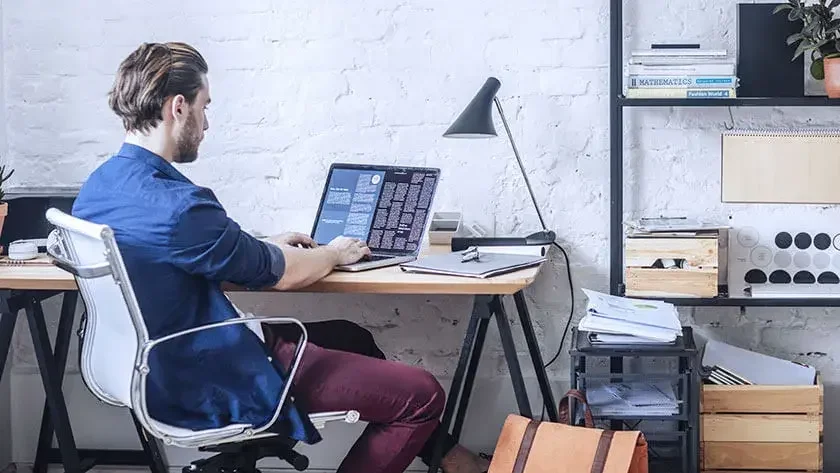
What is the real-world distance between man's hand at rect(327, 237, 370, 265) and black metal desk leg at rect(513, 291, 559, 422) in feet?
1.66

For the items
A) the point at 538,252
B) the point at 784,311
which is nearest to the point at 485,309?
the point at 538,252

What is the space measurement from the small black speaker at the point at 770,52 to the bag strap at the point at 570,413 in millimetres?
995

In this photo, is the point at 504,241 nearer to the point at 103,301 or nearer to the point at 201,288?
the point at 201,288

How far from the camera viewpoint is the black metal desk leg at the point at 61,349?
3.00 meters

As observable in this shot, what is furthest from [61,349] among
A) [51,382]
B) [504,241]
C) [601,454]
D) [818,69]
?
[818,69]

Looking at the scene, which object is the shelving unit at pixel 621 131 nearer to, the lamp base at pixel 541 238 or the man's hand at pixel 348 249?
the lamp base at pixel 541 238

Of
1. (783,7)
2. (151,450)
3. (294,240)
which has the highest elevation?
(783,7)

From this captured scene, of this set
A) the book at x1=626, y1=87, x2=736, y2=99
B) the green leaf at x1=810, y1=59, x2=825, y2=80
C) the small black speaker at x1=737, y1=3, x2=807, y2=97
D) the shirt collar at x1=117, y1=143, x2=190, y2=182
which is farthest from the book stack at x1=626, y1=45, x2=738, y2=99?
the shirt collar at x1=117, y1=143, x2=190, y2=182

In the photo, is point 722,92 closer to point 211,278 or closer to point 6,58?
point 211,278

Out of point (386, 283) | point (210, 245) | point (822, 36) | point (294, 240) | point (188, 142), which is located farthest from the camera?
point (822, 36)

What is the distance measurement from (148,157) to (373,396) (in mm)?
715

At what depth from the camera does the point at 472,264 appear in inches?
101

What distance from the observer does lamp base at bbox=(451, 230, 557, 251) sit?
2.94 m

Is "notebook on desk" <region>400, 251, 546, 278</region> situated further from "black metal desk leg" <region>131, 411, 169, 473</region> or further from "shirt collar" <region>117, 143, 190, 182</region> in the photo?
"black metal desk leg" <region>131, 411, 169, 473</region>
